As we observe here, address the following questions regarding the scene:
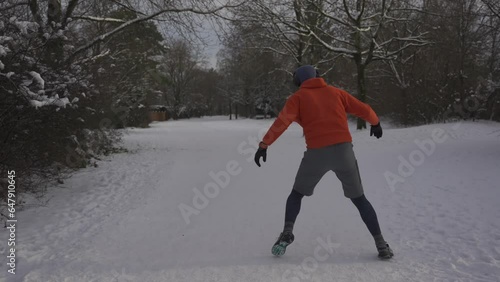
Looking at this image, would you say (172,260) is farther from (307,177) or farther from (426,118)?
(426,118)

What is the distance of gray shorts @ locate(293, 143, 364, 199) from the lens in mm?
3582

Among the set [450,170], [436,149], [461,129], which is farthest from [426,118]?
[450,170]

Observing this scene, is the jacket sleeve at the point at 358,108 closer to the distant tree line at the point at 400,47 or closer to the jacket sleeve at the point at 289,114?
the jacket sleeve at the point at 289,114

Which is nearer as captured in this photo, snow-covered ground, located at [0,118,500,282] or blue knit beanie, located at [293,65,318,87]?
snow-covered ground, located at [0,118,500,282]

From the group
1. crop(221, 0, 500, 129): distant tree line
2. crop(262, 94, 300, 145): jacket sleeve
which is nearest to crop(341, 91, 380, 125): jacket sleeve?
crop(262, 94, 300, 145): jacket sleeve

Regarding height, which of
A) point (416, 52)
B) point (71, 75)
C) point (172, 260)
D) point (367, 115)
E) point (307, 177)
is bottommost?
point (172, 260)

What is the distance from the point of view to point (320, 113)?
3633mm

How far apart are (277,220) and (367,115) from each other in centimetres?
192

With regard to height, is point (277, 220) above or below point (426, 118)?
below

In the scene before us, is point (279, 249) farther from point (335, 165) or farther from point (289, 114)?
point (289, 114)

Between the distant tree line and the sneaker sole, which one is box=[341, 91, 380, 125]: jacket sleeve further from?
the distant tree line

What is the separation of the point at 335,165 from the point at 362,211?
0.54 metres

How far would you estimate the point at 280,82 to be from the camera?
52375 millimetres

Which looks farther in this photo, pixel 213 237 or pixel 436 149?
pixel 436 149
